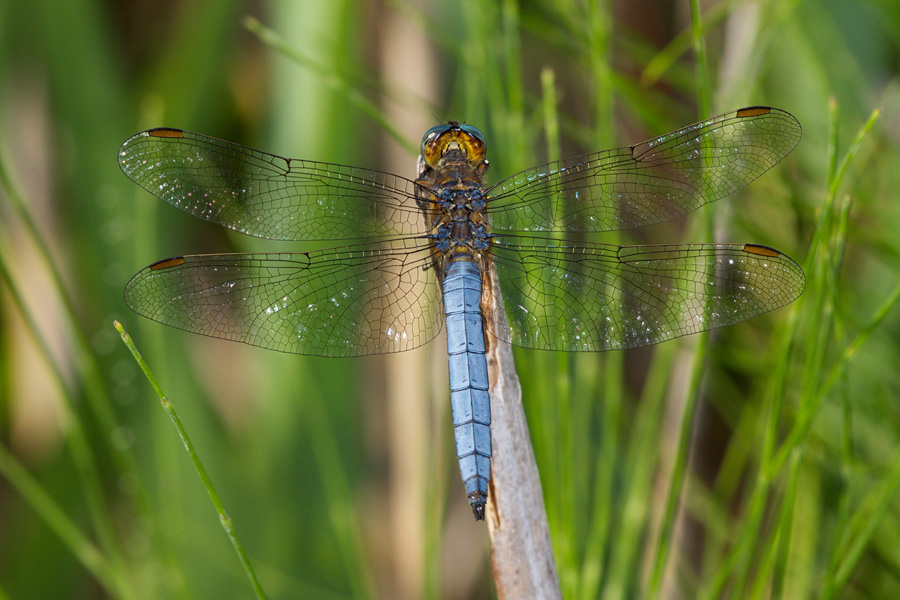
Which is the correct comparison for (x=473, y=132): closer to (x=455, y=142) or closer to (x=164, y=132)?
(x=455, y=142)

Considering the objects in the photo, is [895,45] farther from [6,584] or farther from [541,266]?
[6,584]

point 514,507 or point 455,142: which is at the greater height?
point 455,142

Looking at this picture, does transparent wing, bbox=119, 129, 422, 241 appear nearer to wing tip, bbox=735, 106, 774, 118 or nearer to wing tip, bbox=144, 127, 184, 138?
wing tip, bbox=144, 127, 184, 138

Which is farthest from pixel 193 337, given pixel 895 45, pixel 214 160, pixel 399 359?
pixel 895 45

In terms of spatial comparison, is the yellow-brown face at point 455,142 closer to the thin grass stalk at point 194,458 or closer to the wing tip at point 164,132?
the wing tip at point 164,132

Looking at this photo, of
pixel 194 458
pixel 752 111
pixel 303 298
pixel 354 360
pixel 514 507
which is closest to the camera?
pixel 194 458

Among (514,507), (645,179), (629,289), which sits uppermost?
(645,179)


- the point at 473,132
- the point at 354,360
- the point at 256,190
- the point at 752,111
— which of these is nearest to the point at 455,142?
the point at 473,132
